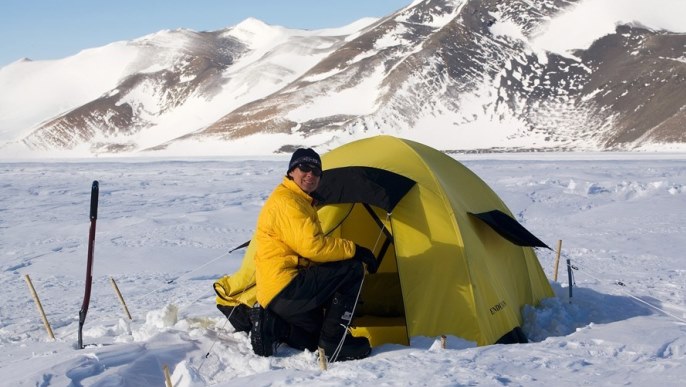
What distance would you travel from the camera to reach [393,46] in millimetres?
122438

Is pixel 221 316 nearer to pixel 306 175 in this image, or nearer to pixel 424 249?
pixel 424 249

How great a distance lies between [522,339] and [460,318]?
0.85 metres

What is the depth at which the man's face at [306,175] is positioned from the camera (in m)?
6.19

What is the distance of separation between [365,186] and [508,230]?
1706 mm

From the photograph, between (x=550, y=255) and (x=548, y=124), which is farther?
(x=548, y=124)

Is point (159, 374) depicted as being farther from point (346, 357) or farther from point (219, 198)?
point (219, 198)

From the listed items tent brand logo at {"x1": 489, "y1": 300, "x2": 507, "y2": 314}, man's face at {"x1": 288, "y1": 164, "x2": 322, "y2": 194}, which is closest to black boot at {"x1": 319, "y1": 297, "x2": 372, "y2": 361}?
man's face at {"x1": 288, "y1": 164, "x2": 322, "y2": 194}

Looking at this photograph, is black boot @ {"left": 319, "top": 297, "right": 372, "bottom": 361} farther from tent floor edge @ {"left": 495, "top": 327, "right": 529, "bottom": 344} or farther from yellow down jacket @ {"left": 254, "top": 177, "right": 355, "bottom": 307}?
tent floor edge @ {"left": 495, "top": 327, "right": 529, "bottom": 344}

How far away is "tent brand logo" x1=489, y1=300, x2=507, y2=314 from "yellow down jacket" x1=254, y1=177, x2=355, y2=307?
1.83 metres

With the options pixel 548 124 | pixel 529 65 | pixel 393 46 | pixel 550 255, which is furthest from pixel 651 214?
pixel 393 46

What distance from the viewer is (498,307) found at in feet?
23.7

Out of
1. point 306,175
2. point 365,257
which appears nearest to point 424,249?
point 365,257

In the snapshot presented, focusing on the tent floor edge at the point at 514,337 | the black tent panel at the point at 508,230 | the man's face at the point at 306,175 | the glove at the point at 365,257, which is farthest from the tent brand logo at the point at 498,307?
the man's face at the point at 306,175

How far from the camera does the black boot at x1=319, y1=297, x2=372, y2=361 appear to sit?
618cm
